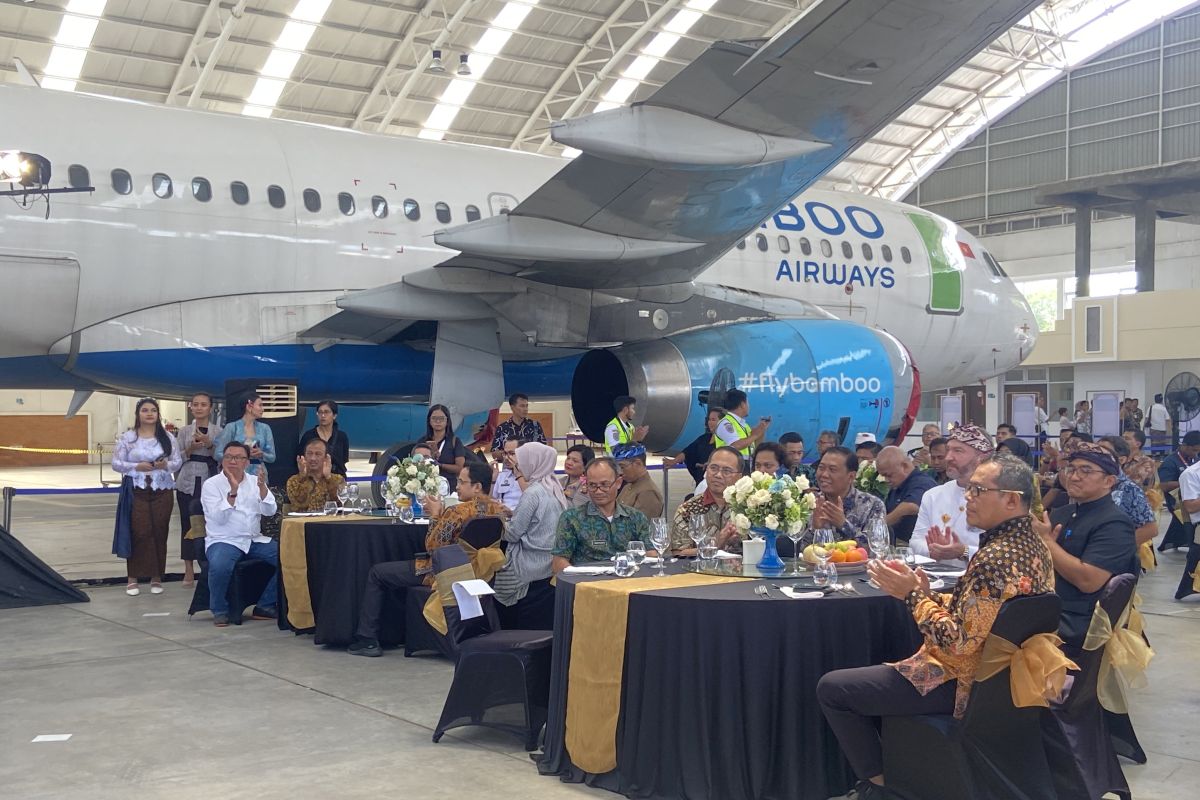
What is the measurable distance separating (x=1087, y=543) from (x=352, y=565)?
14.1 ft

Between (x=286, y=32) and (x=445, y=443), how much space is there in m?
18.9

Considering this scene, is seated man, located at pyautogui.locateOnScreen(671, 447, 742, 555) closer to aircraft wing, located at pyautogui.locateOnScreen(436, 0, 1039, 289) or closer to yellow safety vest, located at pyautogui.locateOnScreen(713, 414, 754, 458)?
aircraft wing, located at pyautogui.locateOnScreen(436, 0, 1039, 289)

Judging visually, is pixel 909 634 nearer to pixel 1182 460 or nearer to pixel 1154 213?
pixel 1182 460

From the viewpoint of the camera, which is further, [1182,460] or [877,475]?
[1182,460]

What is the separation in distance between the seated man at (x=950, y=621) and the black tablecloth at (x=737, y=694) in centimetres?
21

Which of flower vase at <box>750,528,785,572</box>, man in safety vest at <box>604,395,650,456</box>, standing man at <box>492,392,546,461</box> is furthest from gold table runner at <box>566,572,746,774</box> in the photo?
standing man at <box>492,392,546,461</box>

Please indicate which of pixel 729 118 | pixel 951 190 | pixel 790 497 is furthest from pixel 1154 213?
pixel 790 497

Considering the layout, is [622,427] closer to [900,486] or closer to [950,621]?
[900,486]

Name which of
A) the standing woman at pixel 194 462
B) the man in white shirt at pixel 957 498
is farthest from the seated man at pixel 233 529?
the man in white shirt at pixel 957 498

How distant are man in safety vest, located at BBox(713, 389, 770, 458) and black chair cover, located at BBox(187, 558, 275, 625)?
13.3 ft

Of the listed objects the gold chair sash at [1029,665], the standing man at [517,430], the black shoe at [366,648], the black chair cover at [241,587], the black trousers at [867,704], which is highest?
the standing man at [517,430]

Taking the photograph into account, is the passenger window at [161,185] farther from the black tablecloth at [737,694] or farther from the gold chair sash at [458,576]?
the black tablecloth at [737,694]

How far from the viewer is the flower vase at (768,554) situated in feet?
16.7

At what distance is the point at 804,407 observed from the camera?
12.4 m
